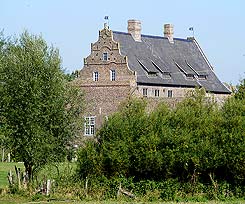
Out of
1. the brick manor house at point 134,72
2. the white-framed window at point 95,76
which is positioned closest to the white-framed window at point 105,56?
the brick manor house at point 134,72

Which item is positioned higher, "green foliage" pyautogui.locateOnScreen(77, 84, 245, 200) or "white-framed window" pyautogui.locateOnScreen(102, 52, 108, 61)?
"white-framed window" pyautogui.locateOnScreen(102, 52, 108, 61)

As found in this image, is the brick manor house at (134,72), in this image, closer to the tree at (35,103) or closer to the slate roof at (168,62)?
the slate roof at (168,62)

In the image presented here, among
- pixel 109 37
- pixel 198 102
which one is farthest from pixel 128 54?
pixel 198 102

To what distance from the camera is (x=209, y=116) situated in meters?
43.0

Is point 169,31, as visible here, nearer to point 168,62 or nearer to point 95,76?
point 168,62

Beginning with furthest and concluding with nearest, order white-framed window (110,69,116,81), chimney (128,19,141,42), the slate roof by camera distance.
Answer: chimney (128,19,141,42) < the slate roof < white-framed window (110,69,116,81)

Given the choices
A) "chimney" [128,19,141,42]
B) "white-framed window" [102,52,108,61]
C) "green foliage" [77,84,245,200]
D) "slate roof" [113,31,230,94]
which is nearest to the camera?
"green foliage" [77,84,245,200]

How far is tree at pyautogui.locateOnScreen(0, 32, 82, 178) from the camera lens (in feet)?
139

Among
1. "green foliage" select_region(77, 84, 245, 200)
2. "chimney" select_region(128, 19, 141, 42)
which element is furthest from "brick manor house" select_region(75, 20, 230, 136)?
Result: "green foliage" select_region(77, 84, 245, 200)

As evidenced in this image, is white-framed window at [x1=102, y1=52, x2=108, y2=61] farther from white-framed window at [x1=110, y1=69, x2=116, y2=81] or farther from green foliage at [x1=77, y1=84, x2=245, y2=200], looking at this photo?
green foliage at [x1=77, y1=84, x2=245, y2=200]

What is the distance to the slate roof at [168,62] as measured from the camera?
87750 mm

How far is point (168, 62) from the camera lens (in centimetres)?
9331

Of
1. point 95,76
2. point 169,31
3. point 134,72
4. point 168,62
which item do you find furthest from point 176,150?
point 169,31

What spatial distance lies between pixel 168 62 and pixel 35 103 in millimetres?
52542
